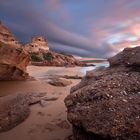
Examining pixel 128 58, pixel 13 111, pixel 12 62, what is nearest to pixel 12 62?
pixel 12 62

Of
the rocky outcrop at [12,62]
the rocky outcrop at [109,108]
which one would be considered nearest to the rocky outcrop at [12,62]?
the rocky outcrop at [12,62]

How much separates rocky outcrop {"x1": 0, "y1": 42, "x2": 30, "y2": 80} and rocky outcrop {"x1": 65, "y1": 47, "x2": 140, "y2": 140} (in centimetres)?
673

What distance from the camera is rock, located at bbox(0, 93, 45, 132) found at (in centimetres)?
560

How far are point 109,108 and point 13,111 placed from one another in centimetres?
302

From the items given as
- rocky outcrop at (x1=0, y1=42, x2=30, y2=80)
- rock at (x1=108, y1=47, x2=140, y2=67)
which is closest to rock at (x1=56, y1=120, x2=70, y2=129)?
rock at (x1=108, y1=47, x2=140, y2=67)

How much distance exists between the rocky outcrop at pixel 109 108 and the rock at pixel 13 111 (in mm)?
1918

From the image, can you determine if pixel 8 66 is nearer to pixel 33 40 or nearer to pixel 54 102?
pixel 54 102

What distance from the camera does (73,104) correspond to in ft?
14.1

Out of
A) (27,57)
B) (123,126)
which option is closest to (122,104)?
(123,126)

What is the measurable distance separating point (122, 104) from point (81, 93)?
84 cm

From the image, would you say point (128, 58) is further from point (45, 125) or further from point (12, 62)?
point (12, 62)

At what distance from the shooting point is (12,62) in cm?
1084

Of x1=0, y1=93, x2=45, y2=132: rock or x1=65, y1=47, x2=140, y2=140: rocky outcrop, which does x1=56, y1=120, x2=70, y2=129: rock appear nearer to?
x1=0, y1=93, x2=45, y2=132: rock

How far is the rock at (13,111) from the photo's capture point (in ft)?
18.4
